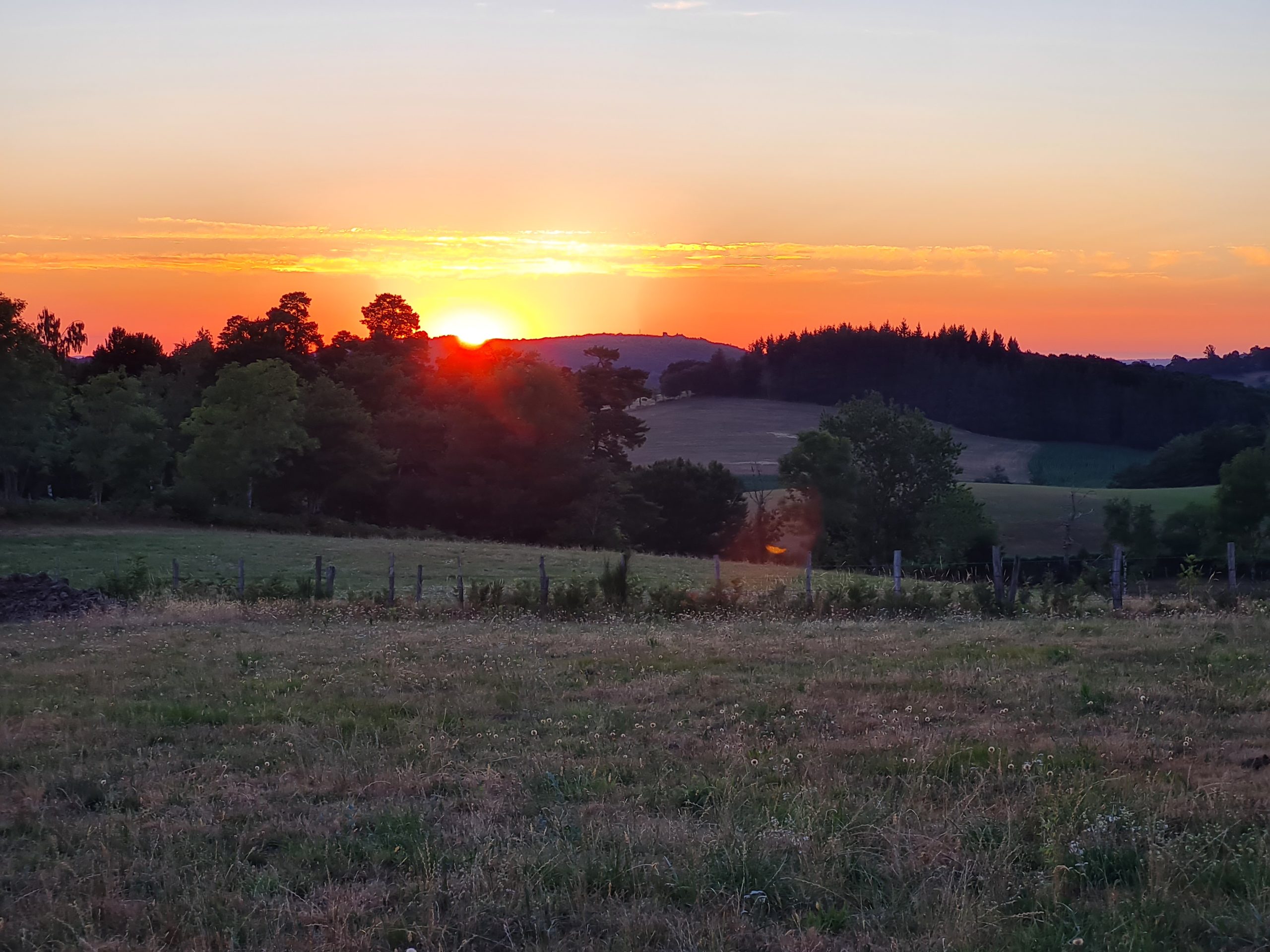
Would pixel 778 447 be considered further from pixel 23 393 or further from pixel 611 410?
pixel 23 393

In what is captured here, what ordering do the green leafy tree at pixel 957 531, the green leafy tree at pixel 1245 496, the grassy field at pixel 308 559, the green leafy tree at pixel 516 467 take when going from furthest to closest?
the green leafy tree at pixel 516 467
the green leafy tree at pixel 957 531
the green leafy tree at pixel 1245 496
the grassy field at pixel 308 559

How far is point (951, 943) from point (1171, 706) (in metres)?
6.83

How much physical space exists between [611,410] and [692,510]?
11738 mm

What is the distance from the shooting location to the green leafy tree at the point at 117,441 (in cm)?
6588

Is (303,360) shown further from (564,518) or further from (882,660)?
(882,660)

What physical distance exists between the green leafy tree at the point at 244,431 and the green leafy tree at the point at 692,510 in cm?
2479

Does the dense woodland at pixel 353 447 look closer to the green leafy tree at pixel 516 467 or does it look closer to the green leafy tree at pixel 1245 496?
the green leafy tree at pixel 516 467

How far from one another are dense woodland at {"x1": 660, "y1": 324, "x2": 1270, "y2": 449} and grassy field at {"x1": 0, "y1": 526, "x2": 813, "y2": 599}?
3195 inches

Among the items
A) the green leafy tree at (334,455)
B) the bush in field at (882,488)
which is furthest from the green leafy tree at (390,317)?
the bush in field at (882,488)

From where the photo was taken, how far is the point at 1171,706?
10.4 meters

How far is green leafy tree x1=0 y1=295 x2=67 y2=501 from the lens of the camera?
59.3 metres

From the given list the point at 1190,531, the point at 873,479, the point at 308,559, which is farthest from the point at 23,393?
the point at 1190,531

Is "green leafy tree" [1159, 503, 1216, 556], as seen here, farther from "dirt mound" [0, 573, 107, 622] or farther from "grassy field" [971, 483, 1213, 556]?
"dirt mound" [0, 573, 107, 622]

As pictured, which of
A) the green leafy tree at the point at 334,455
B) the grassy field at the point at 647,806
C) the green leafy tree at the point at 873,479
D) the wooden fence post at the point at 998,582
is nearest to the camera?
the grassy field at the point at 647,806
